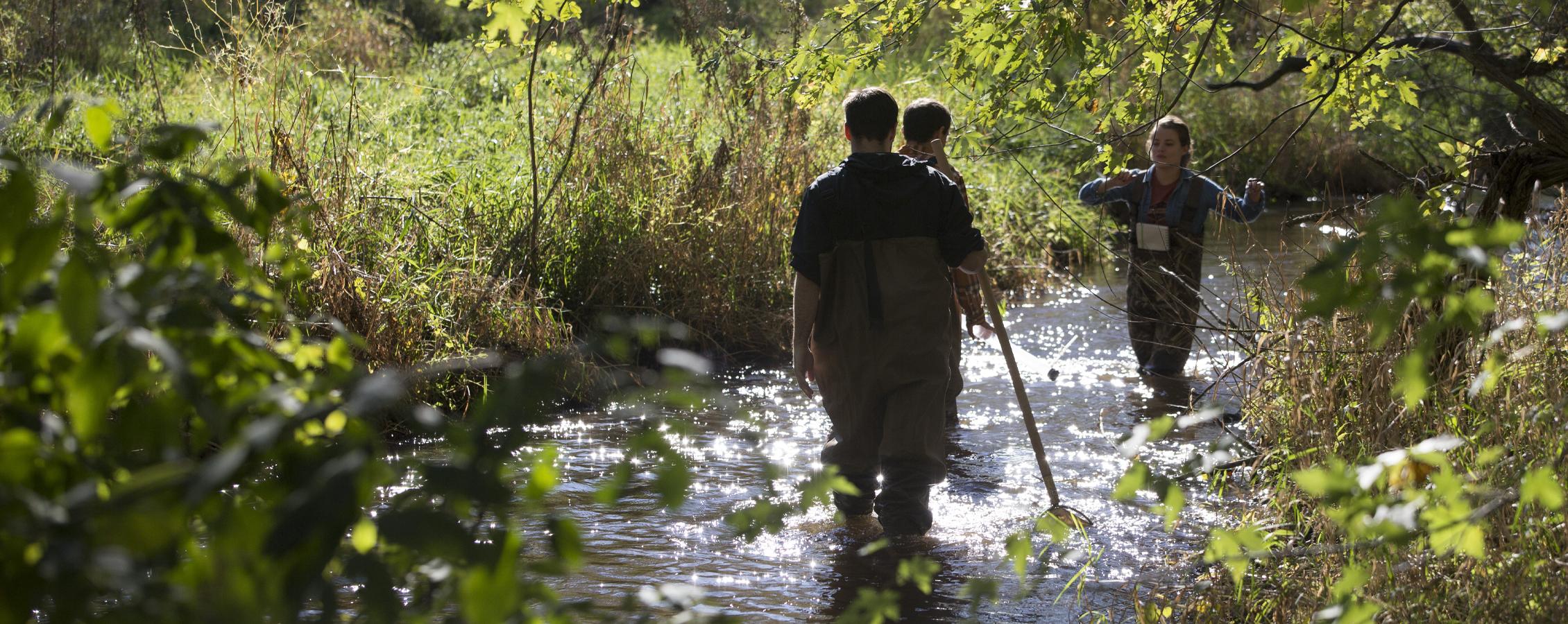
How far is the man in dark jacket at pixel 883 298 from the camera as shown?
4559 mm

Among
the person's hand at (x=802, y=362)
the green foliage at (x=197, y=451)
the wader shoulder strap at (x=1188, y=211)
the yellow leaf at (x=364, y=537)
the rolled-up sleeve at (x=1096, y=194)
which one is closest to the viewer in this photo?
the green foliage at (x=197, y=451)

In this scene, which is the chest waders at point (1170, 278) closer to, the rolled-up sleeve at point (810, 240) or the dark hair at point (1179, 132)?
the dark hair at point (1179, 132)

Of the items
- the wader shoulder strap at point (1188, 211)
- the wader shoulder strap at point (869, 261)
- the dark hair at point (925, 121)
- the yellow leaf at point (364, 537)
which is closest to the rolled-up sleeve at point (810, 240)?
the wader shoulder strap at point (869, 261)

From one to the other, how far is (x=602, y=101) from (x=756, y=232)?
127cm

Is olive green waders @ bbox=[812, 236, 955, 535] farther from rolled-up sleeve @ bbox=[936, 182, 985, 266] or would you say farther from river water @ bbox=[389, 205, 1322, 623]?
river water @ bbox=[389, 205, 1322, 623]

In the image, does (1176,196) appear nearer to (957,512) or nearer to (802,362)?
(957,512)

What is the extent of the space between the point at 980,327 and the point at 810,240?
1.66 metres

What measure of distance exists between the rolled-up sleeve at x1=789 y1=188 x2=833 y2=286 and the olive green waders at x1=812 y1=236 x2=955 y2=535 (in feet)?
0.22

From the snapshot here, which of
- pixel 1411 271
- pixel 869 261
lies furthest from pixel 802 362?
pixel 1411 271

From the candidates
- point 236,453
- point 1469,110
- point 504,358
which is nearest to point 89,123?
point 236,453

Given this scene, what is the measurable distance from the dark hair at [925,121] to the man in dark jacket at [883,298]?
1.99ft

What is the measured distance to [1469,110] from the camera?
42.8 feet

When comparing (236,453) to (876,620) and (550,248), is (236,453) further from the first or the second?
(550,248)

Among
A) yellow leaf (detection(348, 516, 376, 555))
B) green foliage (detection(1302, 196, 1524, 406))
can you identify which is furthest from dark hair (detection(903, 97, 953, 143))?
yellow leaf (detection(348, 516, 376, 555))
